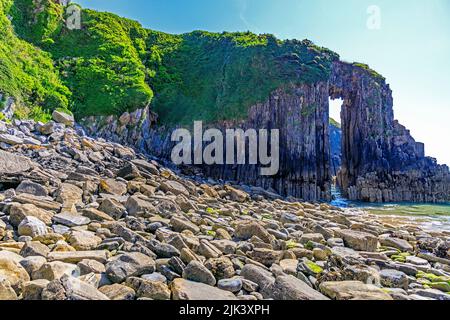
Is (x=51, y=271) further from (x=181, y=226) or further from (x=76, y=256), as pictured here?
(x=181, y=226)

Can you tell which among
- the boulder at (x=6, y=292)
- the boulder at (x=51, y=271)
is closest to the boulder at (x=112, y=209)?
the boulder at (x=51, y=271)

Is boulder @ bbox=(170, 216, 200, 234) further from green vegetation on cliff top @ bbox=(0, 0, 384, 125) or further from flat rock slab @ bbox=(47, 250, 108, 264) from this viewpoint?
green vegetation on cliff top @ bbox=(0, 0, 384, 125)

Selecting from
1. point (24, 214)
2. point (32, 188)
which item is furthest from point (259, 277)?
point (32, 188)

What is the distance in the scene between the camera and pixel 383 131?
30766 mm

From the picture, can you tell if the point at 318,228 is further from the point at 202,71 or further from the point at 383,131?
the point at 383,131

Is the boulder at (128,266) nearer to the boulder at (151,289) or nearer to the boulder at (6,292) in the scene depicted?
the boulder at (151,289)

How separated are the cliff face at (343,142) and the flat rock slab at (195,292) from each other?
52.4 feet

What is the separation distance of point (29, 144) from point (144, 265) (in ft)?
27.8

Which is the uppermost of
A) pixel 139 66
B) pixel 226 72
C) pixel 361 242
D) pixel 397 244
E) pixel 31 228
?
pixel 226 72

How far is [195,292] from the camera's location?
2.93m

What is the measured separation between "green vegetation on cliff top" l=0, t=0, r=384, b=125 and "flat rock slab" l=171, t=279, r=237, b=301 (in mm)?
14245

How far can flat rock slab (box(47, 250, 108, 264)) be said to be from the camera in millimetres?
3320

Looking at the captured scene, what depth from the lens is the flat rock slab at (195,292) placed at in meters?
2.83

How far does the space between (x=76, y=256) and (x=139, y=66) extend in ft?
73.9
